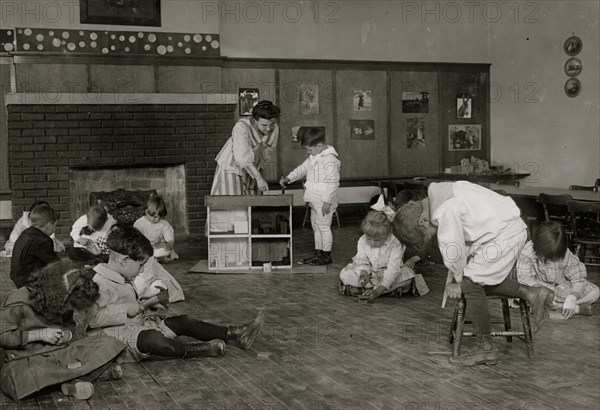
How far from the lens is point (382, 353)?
177 inches

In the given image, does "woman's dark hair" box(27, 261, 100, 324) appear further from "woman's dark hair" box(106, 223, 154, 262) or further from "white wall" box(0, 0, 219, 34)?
"white wall" box(0, 0, 219, 34)

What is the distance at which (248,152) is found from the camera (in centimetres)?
760

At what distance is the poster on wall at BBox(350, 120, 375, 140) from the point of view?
11.7m

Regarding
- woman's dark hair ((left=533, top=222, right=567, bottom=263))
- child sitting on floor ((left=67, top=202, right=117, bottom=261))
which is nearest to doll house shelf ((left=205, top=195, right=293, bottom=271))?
child sitting on floor ((left=67, top=202, right=117, bottom=261))

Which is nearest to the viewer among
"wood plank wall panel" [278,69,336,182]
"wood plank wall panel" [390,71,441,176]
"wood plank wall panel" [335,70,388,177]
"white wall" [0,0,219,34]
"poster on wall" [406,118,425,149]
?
"white wall" [0,0,219,34]

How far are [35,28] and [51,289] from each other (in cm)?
665

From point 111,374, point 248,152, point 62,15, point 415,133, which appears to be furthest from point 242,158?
point 415,133

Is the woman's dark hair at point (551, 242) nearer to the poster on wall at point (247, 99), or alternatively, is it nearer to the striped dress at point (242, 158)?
the striped dress at point (242, 158)

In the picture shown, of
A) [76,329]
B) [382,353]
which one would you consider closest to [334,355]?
[382,353]

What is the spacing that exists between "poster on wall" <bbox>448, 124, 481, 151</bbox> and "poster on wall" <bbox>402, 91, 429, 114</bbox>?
619mm

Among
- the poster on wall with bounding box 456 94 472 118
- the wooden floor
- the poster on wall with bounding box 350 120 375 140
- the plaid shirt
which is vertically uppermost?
the poster on wall with bounding box 456 94 472 118

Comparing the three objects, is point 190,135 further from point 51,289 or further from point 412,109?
point 51,289

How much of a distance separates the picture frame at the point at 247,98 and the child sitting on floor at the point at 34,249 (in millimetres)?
5862

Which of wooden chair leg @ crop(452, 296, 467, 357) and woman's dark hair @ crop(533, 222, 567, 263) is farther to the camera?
woman's dark hair @ crop(533, 222, 567, 263)
